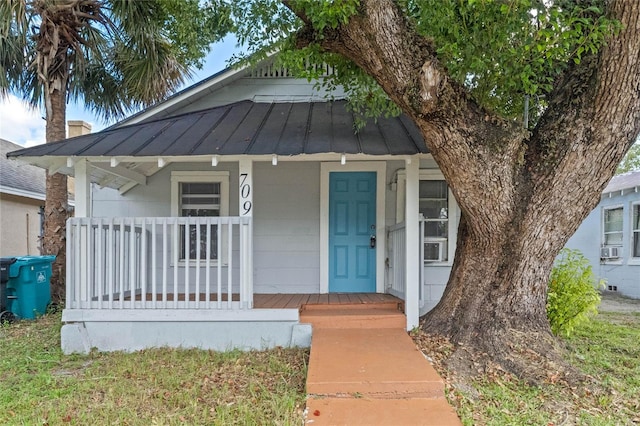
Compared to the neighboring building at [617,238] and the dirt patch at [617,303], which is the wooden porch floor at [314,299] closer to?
the dirt patch at [617,303]

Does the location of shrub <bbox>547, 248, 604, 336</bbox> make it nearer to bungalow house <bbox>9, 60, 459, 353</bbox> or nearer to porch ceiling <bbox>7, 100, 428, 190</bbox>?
bungalow house <bbox>9, 60, 459, 353</bbox>

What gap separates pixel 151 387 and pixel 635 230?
10.6 meters

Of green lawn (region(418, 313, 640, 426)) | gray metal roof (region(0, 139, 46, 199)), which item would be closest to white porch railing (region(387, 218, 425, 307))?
green lawn (region(418, 313, 640, 426))

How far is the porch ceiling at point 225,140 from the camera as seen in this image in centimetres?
481

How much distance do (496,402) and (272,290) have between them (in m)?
3.79

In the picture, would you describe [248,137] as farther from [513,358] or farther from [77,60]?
[77,60]

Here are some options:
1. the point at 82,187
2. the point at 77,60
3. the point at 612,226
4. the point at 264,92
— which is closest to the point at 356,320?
the point at 82,187

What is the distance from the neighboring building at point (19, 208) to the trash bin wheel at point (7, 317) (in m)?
4.69

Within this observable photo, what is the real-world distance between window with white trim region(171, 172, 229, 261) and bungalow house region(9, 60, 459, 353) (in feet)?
0.06

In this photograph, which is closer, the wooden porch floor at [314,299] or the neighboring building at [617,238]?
the wooden porch floor at [314,299]

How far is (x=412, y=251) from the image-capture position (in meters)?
5.07

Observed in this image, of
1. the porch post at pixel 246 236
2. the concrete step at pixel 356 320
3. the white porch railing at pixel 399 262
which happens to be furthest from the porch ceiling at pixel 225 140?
the concrete step at pixel 356 320

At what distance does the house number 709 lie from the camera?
4.93m

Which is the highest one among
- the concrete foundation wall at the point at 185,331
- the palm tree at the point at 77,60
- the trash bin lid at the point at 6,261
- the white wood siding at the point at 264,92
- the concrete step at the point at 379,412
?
the palm tree at the point at 77,60
